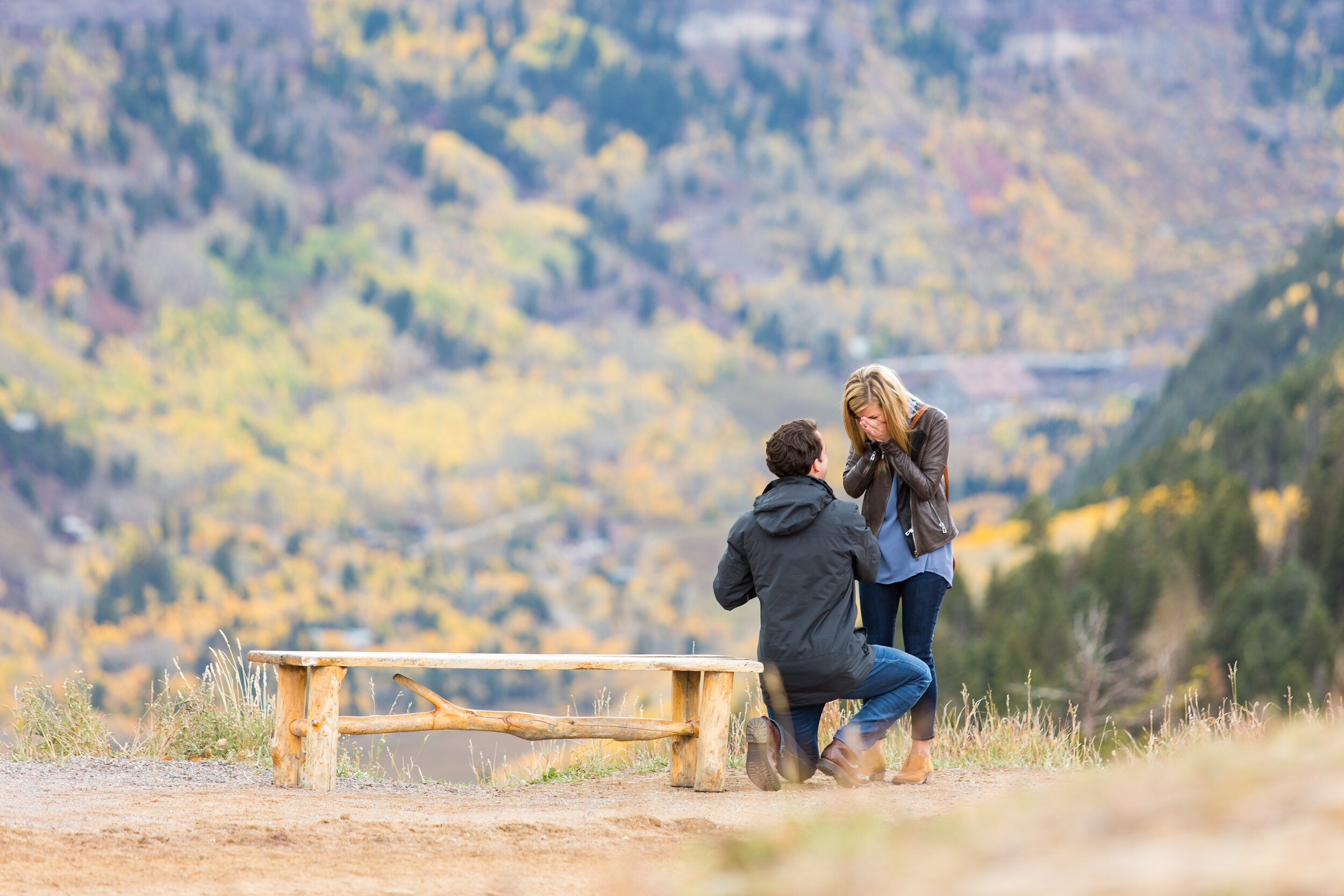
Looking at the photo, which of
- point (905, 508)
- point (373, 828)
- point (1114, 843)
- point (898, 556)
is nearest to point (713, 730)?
point (898, 556)

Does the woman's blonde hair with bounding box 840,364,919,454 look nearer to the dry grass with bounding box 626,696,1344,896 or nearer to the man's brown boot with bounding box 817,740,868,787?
the man's brown boot with bounding box 817,740,868,787

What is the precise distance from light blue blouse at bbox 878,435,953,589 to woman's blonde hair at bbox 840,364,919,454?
28cm

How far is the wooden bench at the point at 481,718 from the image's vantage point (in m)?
6.27

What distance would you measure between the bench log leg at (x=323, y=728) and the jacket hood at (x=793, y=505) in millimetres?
2006

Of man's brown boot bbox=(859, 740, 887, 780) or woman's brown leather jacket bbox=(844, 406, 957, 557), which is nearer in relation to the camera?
woman's brown leather jacket bbox=(844, 406, 957, 557)

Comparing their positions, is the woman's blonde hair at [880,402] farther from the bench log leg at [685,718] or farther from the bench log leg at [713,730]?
the bench log leg at [685,718]

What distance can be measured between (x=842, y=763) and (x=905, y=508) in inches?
45.0

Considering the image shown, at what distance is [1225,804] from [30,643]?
164 metres

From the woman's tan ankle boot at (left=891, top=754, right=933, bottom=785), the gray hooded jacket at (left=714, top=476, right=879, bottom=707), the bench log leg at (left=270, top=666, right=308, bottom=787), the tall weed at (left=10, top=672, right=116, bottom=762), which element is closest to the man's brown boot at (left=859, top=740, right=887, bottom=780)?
the woman's tan ankle boot at (left=891, top=754, right=933, bottom=785)

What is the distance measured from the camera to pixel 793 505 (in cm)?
601

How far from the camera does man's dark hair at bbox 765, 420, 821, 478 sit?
604cm

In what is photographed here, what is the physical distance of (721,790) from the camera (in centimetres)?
645

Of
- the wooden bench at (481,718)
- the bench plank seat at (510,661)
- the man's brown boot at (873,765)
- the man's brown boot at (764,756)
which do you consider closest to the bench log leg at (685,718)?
the wooden bench at (481,718)

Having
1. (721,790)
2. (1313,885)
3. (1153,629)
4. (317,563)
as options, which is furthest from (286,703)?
(317,563)
